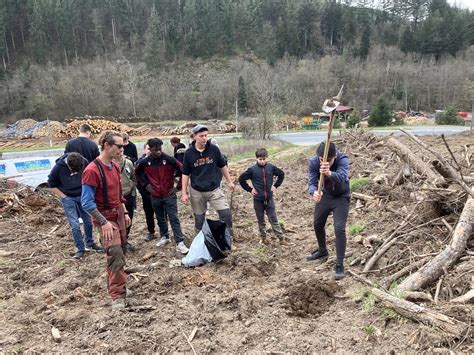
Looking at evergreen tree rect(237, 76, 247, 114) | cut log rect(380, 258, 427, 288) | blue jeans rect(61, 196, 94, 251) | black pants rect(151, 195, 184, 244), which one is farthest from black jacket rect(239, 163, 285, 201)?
evergreen tree rect(237, 76, 247, 114)

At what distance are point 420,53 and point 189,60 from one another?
41.9 meters

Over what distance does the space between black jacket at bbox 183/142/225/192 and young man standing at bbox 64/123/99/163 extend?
72.9 inches

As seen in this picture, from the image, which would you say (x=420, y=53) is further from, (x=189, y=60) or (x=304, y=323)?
(x=304, y=323)

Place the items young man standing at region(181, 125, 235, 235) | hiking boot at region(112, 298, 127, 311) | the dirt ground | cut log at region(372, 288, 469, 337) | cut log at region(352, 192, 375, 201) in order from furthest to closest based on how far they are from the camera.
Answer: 1. cut log at region(352, 192, 375, 201)
2. young man standing at region(181, 125, 235, 235)
3. hiking boot at region(112, 298, 127, 311)
4. the dirt ground
5. cut log at region(372, 288, 469, 337)

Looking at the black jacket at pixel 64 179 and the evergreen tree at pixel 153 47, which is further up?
the evergreen tree at pixel 153 47

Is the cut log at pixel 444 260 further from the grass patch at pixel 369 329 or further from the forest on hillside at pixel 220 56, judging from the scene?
the forest on hillside at pixel 220 56

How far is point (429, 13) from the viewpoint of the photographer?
7506 cm

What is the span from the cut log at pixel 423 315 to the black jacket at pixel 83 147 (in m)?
4.81

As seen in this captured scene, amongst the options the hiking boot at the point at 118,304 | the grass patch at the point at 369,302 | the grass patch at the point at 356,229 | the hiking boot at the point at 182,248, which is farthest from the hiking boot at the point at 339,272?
the hiking boot at the point at 118,304

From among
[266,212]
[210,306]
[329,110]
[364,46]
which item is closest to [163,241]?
[266,212]

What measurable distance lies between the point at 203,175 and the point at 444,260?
3156 mm

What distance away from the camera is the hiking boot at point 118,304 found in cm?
390

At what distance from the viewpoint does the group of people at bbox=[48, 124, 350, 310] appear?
3.91 metres

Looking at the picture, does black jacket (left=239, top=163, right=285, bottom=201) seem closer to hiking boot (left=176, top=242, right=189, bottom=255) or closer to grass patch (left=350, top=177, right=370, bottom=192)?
hiking boot (left=176, top=242, right=189, bottom=255)
